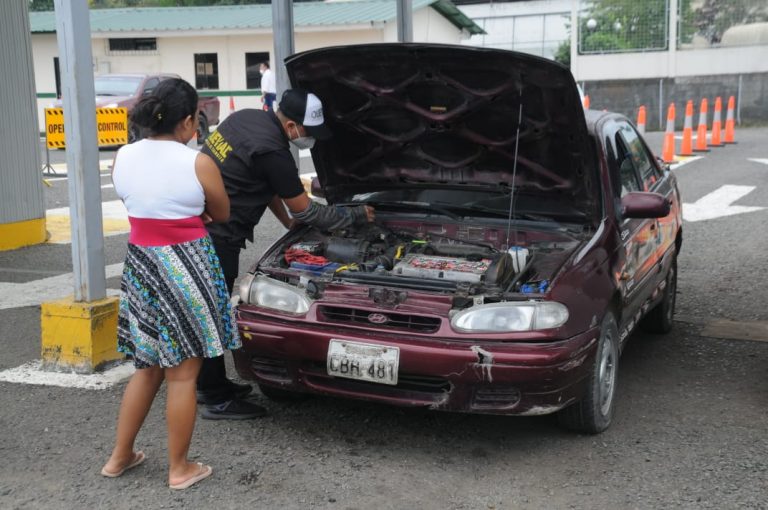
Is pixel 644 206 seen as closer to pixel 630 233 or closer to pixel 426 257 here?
pixel 630 233

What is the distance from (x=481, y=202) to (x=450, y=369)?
59.4 inches

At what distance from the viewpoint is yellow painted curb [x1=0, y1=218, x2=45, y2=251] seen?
9.10m

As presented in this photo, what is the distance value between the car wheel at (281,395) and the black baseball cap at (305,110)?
1.34 metres

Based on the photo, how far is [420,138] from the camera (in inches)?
197

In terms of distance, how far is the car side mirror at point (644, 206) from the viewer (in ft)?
15.0

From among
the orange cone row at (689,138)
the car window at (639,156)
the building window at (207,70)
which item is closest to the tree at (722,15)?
the orange cone row at (689,138)

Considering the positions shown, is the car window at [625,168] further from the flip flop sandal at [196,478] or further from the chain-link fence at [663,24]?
the chain-link fence at [663,24]

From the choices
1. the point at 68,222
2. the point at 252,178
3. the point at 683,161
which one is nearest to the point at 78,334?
the point at 252,178

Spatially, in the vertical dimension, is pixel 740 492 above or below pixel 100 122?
below

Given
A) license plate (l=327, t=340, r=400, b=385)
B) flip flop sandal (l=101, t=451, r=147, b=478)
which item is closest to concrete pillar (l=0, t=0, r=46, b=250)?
flip flop sandal (l=101, t=451, r=147, b=478)

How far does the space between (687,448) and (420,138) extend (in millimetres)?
2180

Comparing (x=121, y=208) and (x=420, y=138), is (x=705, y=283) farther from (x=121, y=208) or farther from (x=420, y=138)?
(x=121, y=208)

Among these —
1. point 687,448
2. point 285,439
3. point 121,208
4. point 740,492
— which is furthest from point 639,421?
point 121,208

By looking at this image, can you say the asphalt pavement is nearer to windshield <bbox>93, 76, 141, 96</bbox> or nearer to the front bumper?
the front bumper
